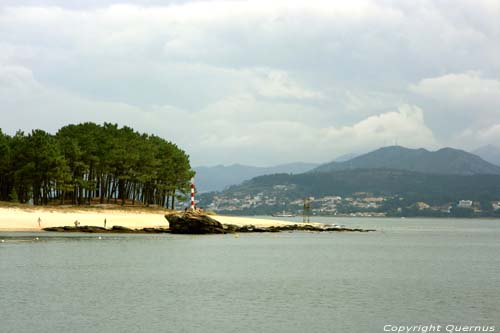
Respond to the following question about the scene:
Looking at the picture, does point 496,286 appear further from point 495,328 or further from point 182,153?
point 182,153

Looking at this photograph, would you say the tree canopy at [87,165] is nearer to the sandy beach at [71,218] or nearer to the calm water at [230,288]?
the sandy beach at [71,218]

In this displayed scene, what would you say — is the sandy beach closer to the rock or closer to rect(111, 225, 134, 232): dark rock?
rect(111, 225, 134, 232): dark rock

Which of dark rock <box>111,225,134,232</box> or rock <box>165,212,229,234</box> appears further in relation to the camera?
rock <box>165,212,229,234</box>

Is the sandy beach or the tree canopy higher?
the tree canopy

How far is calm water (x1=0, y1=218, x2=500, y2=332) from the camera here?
4406 centimetres

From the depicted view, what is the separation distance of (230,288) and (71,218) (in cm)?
8171

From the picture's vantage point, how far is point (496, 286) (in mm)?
64312

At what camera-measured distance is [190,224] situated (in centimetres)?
13062

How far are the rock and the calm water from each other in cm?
2561


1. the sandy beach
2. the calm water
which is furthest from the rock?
the calm water

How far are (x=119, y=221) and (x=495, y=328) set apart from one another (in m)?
107

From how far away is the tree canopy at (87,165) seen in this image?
463ft

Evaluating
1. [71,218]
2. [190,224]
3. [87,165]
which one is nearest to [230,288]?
[190,224]

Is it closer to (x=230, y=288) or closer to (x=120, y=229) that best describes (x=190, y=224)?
(x=120, y=229)
